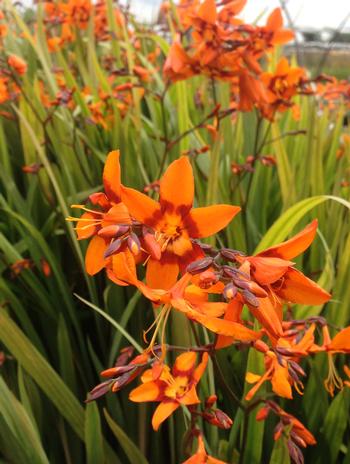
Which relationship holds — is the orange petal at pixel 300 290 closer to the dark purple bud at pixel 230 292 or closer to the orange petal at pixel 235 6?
the dark purple bud at pixel 230 292

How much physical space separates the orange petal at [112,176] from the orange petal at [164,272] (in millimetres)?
81

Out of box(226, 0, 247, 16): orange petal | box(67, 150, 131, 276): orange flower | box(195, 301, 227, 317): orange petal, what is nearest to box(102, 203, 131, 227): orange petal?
box(67, 150, 131, 276): orange flower

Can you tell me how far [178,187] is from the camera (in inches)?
24.1

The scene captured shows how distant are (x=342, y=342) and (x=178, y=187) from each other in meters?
0.37

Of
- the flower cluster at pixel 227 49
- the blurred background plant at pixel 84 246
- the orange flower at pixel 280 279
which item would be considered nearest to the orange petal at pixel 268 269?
the orange flower at pixel 280 279

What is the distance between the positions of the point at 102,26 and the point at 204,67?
4.71ft

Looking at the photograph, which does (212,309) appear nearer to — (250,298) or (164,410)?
(250,298)

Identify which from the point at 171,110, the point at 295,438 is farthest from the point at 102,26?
the point at 295,438

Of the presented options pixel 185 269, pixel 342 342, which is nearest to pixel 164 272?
pixel 185 269

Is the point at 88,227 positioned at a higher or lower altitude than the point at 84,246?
higher

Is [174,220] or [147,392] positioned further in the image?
[147,392]

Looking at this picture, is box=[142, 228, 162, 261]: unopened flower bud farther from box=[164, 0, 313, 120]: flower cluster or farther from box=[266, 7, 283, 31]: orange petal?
box=[266, 7, 283, 31]: orange petal

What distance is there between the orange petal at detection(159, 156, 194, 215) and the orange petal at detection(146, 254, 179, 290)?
0.06 metres

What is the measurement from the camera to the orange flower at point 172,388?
72 centimetres
